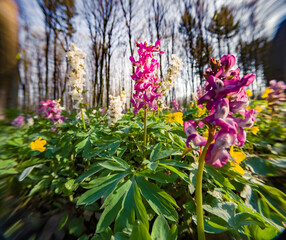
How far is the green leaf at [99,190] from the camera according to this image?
74cm

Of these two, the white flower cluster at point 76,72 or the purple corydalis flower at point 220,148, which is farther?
the white flower cluster at point 76,72

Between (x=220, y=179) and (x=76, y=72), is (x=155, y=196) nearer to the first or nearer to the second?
(x=220, y=179)

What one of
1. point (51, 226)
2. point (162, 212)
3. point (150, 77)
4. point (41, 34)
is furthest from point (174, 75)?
point (41, 34)

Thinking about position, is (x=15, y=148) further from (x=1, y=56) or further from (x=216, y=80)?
(x=216, y=80)

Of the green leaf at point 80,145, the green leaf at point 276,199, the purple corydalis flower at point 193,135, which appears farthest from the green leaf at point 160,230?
the green leaf at point 80,145

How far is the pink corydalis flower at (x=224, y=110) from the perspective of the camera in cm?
54

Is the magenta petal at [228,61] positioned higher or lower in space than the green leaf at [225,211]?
higher

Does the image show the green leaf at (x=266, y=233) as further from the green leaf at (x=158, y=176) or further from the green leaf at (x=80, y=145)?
the green leaf at (x=80, y=145)

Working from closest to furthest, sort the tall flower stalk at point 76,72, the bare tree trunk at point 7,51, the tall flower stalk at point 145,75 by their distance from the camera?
the bare tree trunk at point 7,51, the tall flower stalk at point 145,75, the tall flower stalk at point 76,72

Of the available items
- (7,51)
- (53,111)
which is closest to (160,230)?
(7,51)

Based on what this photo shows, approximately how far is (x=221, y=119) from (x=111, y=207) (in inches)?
26.0

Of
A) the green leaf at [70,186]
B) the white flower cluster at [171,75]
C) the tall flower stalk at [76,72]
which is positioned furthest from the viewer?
the white flower cluster at [171,75]

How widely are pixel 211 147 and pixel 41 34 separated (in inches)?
549

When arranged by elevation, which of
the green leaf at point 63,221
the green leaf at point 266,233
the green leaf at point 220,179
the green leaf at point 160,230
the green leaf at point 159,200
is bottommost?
the green leaf at point 63,221
